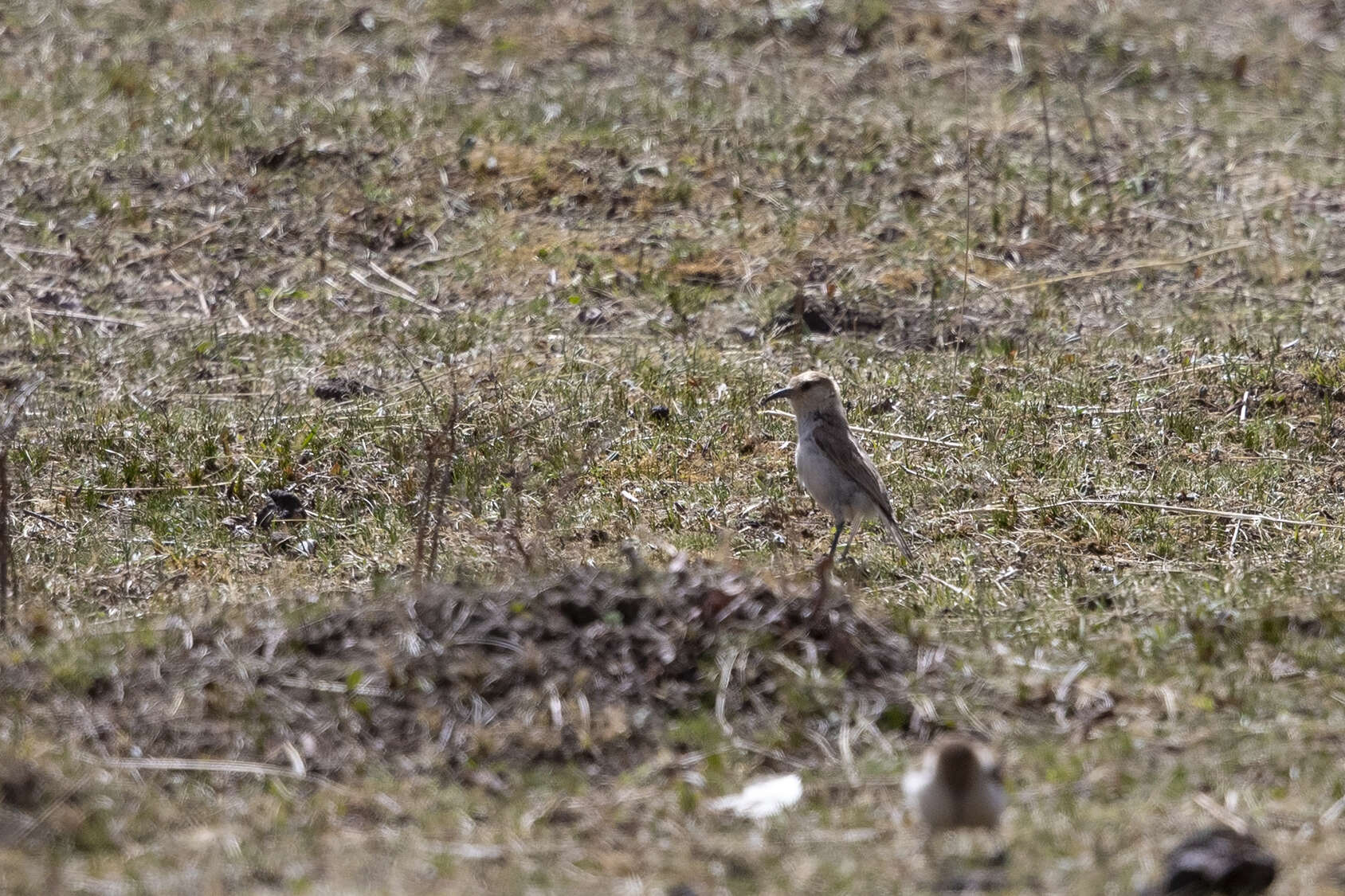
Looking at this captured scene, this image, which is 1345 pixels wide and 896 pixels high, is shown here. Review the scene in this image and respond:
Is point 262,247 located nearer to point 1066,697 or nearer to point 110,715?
point 110,715

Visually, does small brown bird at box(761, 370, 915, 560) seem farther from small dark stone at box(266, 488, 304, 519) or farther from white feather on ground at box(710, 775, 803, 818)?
white feather on ground at box(710, 775, 803, 818)

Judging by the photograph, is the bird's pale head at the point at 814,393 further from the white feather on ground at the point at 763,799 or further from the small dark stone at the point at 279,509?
the white feather on ground at the point at 763,799

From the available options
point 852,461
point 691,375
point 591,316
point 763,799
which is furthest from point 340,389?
point 763,799

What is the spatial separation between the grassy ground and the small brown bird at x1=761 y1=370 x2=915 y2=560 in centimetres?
29

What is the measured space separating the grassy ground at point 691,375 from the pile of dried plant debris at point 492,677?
0.28 ft

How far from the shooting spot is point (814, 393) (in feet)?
30.4

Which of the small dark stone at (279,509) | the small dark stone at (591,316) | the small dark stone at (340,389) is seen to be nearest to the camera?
the small dark stone at (279,509)

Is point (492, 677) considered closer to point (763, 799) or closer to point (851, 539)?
point (763, 799)

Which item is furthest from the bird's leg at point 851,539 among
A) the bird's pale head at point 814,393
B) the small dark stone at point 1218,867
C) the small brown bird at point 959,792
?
the small dark stone at point 1218,867

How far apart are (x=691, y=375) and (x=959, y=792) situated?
6.47 m

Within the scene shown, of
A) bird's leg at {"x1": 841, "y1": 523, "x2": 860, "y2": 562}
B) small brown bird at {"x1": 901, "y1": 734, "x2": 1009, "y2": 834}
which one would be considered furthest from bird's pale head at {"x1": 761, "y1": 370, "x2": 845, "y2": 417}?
small brown bird at {"x1": 901, "y1": 734, "x2": 1009, "y2": 834}

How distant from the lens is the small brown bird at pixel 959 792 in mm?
4895

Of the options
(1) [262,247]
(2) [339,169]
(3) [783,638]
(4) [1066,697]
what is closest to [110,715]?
(3) [783,638]

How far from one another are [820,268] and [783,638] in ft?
22.6
